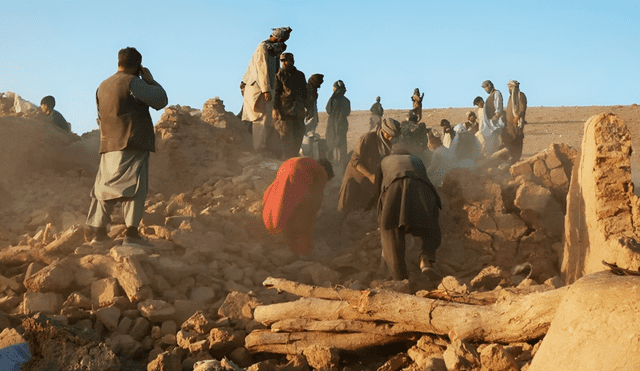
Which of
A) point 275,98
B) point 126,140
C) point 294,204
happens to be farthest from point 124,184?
point 275,98

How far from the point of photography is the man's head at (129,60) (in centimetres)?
516

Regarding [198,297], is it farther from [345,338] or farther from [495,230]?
[495,230]

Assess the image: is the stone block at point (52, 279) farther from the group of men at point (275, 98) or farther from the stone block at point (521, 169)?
the stone block at point (521, 169)

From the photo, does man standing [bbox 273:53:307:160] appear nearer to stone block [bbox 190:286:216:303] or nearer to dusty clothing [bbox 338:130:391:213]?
dusty clothing [bbox 338:130:391:213]

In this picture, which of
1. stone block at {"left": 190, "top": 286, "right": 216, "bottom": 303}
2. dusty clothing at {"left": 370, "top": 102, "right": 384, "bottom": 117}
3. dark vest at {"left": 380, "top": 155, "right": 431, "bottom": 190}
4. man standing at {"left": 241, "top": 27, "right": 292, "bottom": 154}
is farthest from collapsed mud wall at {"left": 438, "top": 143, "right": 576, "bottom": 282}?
dusty clothing at {"left": 370, "top": 102, "right": 384, "bottom": 117}

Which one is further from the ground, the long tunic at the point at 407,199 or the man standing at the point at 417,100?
the man standing at the point at 417,100

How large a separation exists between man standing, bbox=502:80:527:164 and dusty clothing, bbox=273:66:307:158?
4.96 metres

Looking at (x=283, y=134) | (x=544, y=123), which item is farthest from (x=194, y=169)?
(x=544, y=123)

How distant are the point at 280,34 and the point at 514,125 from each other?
18.9 feet

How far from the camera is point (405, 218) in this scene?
18.2 ft

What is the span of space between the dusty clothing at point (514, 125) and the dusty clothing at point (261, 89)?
17.6 feet

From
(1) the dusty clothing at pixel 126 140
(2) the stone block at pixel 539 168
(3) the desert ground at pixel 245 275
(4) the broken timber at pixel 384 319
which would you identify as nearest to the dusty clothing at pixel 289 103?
(3) the desert ground at pixel 245 275

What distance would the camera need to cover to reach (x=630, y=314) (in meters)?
2.56

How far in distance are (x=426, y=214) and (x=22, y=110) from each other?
21.4 feet
